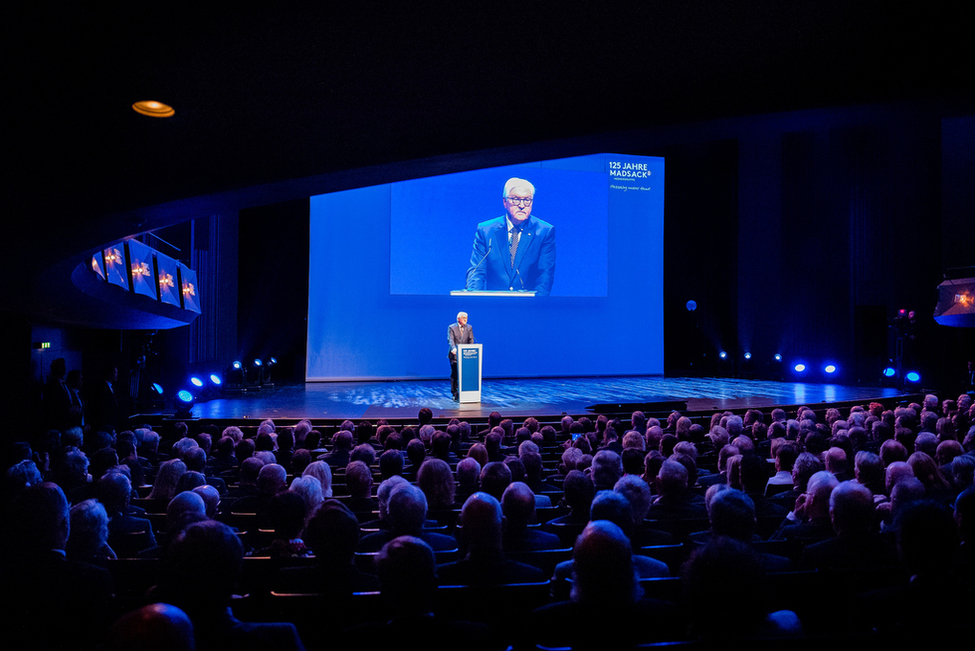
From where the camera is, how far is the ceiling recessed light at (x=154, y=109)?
10.1 feet

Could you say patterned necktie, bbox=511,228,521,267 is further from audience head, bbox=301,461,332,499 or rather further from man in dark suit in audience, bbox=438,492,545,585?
man in dark suit in audience, bbox=438,492,545,585

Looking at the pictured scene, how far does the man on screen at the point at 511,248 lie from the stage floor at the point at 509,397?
2.21 m

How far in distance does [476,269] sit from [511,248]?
0.86 meters

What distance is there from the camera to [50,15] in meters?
2.23

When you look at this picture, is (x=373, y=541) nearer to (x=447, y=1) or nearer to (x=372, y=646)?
(x=372, y=646)

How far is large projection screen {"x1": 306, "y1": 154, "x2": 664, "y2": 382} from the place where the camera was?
44.7ft

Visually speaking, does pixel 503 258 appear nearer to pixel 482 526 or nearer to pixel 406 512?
pixel 406 512

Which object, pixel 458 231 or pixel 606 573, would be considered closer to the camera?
pixel 606 573

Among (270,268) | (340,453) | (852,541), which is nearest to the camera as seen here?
A: (852,541)

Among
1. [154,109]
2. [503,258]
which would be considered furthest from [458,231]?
[154,109]

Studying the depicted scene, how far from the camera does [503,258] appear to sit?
13.5m

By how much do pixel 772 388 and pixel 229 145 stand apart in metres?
11.7

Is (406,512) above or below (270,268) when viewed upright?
below

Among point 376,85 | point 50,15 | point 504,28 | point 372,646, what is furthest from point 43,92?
point 372,646
